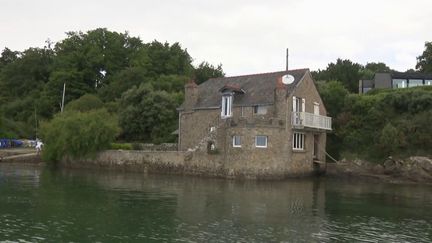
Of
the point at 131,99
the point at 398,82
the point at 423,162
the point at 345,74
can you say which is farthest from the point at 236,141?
the point at 398,82

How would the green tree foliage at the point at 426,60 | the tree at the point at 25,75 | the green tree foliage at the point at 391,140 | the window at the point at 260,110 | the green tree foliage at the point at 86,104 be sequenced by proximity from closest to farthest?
the green tree foliage at the point at 391,140
the window at the point at 260,110
the green tree foliage at the point at 86,104
the green tree foliage at the point at 426,60
the tree at the point at 25,75

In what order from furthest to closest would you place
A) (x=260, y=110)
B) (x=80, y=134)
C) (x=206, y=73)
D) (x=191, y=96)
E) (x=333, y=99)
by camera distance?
1. (x=206, y=73)
2. (x=333, y=99)
3. (x=80, y=134)
4. (x=191, y=96)
5. (x=260, y=110)

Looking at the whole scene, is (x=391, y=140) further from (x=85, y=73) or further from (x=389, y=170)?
(x=85, y=73)

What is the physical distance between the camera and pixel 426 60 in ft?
274

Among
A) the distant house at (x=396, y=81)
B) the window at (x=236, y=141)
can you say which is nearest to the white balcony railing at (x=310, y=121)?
the window at (x=236, y=141)

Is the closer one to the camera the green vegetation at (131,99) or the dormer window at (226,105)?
the dormer window at (226,105)

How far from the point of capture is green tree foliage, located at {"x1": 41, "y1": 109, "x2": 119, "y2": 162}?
154 feet

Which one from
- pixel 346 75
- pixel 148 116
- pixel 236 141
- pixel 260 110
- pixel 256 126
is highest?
pixel 346 75

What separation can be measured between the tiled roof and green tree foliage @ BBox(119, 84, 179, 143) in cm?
897

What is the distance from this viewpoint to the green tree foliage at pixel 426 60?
8156 centimetres

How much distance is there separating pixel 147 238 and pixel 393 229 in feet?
31.1

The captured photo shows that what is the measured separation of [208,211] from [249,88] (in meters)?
23.4

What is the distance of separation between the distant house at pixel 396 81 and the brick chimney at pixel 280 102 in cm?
3069

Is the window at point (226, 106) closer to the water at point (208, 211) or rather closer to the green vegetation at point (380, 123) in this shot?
the water at point (208, 211)
